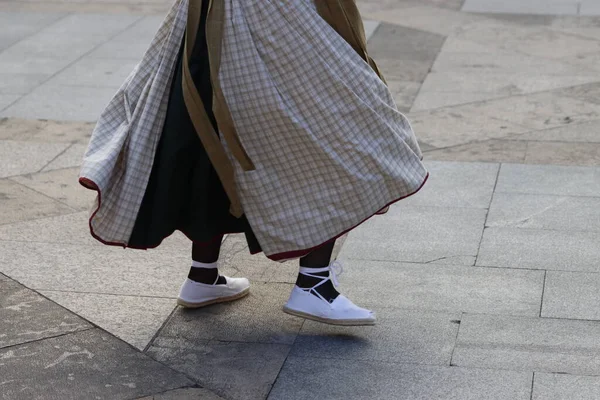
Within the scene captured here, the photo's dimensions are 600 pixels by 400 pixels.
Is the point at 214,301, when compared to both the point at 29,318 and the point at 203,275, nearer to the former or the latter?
the point at 203,275

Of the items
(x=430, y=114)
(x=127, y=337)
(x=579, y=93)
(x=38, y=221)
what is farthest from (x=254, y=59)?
(x=579, y=93)

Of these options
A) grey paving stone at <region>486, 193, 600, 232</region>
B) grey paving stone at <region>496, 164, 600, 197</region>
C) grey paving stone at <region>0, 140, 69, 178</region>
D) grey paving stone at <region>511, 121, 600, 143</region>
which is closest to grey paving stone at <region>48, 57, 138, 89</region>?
grey paving stone at <region>0, 140, 69, 178</region>

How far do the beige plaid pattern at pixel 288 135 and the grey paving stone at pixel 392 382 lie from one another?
43cm

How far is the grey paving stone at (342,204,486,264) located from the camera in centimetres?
460

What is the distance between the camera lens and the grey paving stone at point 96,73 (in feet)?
25.2

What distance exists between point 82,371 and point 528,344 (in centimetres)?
156

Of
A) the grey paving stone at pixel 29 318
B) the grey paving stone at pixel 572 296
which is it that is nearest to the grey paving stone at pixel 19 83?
the grey paving stone at pixel 29 318

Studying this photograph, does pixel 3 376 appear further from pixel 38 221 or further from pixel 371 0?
pixel 371 0

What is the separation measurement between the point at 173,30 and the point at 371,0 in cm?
725

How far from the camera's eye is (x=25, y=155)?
6109 millimetres

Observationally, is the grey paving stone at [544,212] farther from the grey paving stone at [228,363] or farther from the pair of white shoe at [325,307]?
the grey paving stone at [228,363]

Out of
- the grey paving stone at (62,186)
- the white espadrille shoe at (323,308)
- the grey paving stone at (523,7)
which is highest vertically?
the white espadrille shoe at (323,308)

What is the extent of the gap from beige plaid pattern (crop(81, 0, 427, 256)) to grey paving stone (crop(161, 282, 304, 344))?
42 cm

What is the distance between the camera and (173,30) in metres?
3.64
